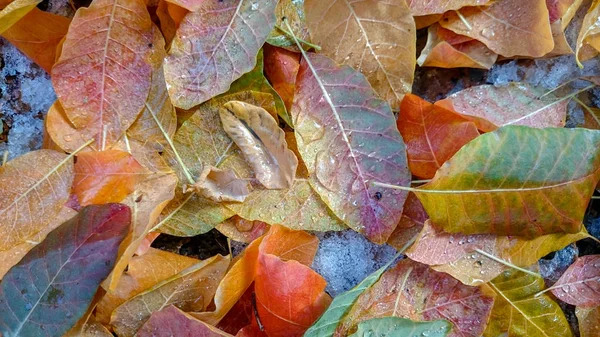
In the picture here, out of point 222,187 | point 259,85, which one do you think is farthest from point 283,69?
point 222,187

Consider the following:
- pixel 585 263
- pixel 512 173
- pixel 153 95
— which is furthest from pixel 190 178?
pixel 585 263

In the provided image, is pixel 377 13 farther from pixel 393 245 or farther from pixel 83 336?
pixel 83 336

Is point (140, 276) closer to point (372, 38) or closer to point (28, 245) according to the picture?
point (28, 245)

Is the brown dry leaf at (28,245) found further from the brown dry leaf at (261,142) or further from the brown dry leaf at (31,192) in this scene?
the brown dry leaf at (261,142)

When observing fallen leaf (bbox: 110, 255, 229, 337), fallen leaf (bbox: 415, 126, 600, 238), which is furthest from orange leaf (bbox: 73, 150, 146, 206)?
fallen leaf (bbox: 415, 126, 600, 238)

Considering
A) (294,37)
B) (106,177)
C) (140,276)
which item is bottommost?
(140,276)

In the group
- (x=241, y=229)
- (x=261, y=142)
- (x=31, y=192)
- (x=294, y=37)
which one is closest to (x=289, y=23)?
(x=294, y=37)

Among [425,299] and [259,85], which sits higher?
[259,85]
